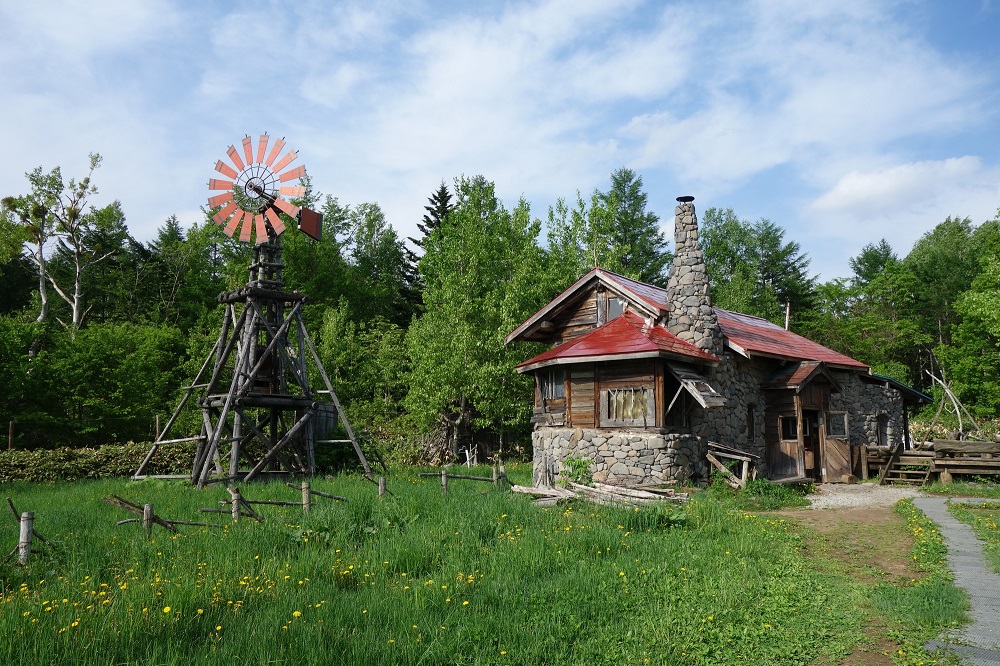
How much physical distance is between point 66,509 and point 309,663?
9987 millimetres

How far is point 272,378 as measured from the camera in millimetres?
21266

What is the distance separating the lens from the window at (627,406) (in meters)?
19.2

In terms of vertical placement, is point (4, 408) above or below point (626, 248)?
below

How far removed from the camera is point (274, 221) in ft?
71.4

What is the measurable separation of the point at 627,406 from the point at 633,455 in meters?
1.43

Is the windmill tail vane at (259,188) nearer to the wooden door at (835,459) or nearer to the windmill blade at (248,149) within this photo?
the windmill blade at (248,149)

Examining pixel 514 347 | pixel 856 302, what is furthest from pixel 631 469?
pixel 856 302

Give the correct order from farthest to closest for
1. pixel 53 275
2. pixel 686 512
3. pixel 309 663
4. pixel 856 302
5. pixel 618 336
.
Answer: pixel 856 302 < pixel 53 275 < pixel 618 336 < pixel 686 512 < pixel 309 663

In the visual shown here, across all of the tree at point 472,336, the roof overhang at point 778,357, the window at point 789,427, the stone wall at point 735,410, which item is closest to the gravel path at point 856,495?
the window at point 789,427

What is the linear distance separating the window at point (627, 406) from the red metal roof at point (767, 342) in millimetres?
3732

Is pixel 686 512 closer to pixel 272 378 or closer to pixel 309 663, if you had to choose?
pixel 309 663

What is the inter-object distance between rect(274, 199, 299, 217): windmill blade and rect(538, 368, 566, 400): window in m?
9.45

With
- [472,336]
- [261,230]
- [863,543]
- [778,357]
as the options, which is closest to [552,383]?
[472,336]

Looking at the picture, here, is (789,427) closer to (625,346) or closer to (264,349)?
(625,346)
